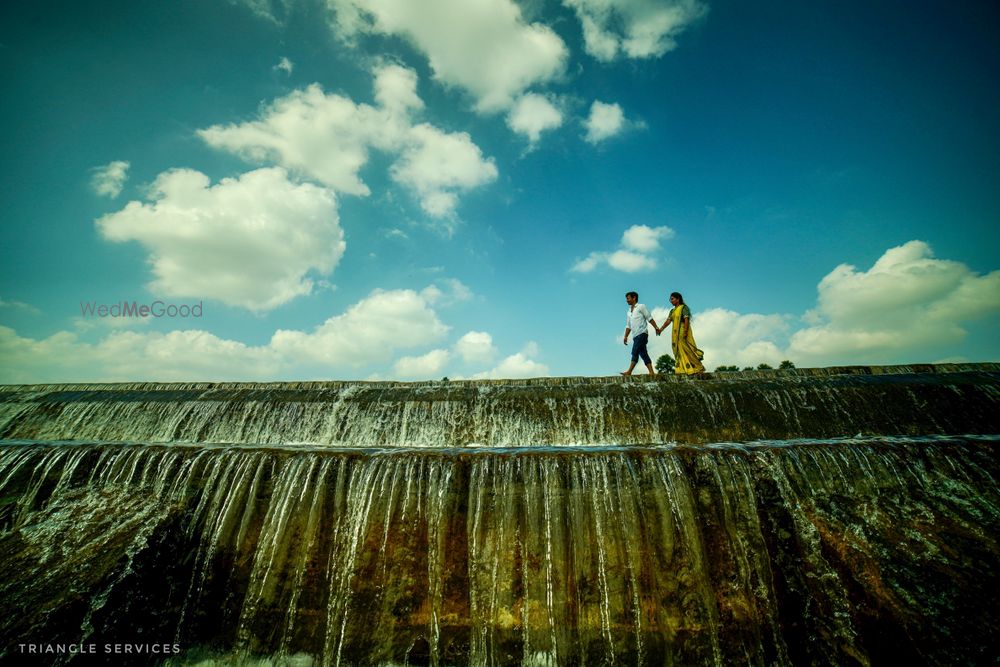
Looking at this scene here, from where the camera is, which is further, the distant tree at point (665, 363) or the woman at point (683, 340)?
the distant tree at point (665, 363)

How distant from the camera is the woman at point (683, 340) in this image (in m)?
10.1

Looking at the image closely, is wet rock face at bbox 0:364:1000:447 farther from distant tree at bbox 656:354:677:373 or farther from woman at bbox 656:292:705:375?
distant tree at bbox 656:354:677:373

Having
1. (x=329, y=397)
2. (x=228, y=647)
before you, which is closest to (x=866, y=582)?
(x=228, y=647)

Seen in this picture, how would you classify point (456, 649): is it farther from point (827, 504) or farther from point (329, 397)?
point (329, 397)

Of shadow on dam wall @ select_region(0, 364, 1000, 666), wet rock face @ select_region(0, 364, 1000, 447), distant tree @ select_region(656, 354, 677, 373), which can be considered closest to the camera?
shadow on dam wall @ select_region(0, 364, 1000, 666)

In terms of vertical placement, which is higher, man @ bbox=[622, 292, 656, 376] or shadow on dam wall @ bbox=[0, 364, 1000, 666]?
man @ bbox=[622, 292, 656, 376]

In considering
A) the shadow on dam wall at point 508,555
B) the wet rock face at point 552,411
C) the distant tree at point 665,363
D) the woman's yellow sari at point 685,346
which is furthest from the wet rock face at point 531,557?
the distant tree at point 665,363

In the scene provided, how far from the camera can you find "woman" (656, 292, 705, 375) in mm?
10078

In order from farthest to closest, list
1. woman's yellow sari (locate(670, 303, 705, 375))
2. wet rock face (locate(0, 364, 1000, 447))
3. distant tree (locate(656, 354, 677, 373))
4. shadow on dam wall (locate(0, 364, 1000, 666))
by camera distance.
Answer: distant tree (locate(656, 354, 677, 373))
woman's yellow sari (locate(670, 303, 705, 375))
wet rock face (locate(0, 364, 1000, 447))
shadow on dam wall (locate(0, 364, 1000, 666))

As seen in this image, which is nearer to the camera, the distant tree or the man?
the man

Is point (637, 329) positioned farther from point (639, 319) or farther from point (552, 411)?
point (552, 411)

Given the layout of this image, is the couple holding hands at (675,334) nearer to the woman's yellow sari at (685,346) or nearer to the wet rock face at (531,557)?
the woman's yellow sari at (685,346)

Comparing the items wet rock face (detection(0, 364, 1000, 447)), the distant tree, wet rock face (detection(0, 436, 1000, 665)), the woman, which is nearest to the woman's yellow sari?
the woman

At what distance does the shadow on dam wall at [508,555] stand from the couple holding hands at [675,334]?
4976 mm
